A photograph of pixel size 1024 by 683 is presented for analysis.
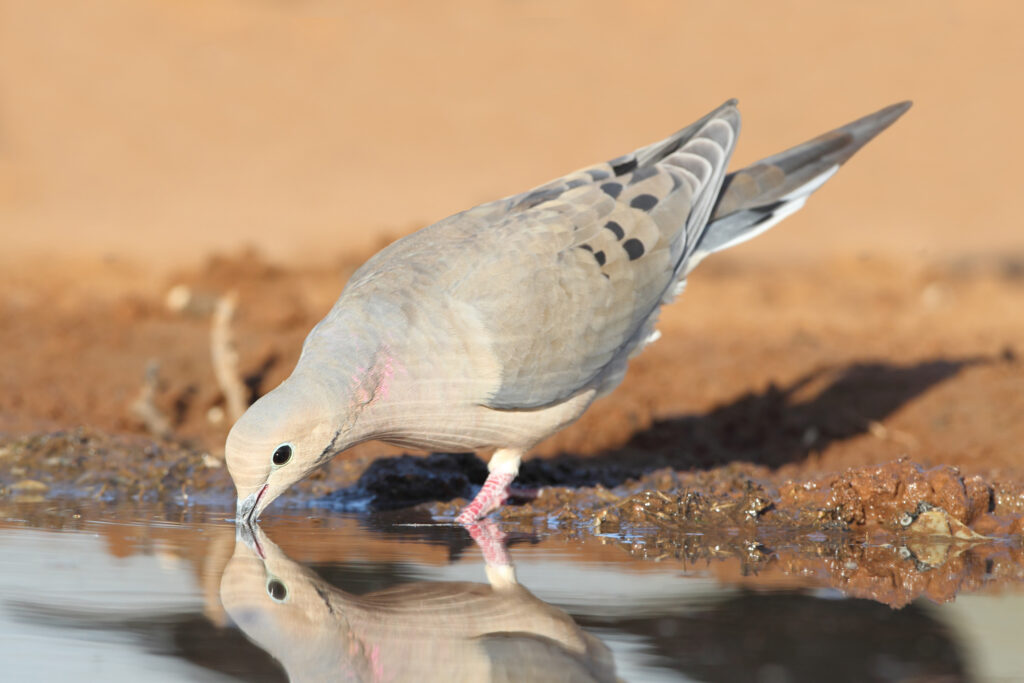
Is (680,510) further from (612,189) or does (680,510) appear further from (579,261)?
(612,189)

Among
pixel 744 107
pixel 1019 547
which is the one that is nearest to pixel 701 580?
pixel 1019 547

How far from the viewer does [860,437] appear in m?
7.12

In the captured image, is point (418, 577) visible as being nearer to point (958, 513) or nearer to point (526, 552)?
point (526, 552)

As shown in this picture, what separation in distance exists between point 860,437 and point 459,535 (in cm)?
357

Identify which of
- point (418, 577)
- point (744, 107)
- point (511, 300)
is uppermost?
point (744, 107)

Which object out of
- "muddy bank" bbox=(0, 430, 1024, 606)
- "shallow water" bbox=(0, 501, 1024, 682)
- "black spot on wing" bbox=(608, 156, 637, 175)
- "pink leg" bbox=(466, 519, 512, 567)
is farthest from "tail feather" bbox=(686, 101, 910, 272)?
"shallow water" bbox=(0, 501, 1024, 682)

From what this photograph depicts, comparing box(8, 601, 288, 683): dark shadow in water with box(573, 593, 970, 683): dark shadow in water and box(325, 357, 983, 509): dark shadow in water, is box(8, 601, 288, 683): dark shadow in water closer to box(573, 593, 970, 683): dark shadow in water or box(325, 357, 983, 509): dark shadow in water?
box(573, 593, 970, 683): dark shadow in water

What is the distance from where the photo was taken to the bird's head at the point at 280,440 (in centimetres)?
396

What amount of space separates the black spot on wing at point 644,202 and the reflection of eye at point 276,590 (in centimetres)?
262

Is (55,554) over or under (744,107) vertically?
under

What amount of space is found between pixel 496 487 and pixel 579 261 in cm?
102

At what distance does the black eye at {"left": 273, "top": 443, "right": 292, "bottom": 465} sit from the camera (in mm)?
4043

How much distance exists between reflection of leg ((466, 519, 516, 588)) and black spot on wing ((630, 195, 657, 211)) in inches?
63.4

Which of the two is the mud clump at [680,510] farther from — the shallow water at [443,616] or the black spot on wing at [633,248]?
the black spot on wing at [633,248]
